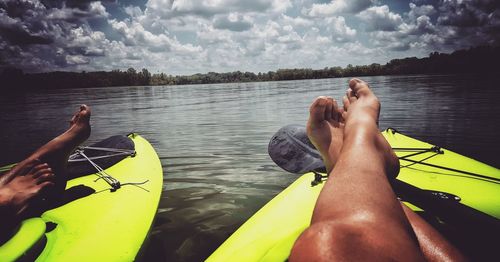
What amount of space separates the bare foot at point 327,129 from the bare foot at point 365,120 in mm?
143

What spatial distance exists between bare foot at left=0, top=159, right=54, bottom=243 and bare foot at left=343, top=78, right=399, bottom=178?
8.30 feet

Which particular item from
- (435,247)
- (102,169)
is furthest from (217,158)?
(435,247)

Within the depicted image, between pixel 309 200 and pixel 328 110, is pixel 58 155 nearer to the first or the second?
pixel 309 200

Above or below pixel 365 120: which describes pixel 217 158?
below

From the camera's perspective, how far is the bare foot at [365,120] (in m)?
1.83

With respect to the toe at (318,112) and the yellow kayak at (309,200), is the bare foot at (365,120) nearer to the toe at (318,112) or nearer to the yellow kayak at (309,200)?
the toe at (318,112)

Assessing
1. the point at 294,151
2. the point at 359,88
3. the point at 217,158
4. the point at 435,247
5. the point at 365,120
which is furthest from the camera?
the point at 217,158

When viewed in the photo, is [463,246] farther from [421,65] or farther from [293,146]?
[421,65]

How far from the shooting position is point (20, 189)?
7.50 ft

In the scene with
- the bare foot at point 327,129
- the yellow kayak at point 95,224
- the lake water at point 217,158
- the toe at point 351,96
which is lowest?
the lake water at point 217,158

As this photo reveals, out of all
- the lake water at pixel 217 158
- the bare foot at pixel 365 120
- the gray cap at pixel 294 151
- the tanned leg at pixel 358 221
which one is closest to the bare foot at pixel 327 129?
the bare foot at pixel 365 120

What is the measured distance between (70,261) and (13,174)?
1.12 m

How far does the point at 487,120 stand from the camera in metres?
10.9

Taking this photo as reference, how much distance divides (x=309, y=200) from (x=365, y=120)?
917 mm
